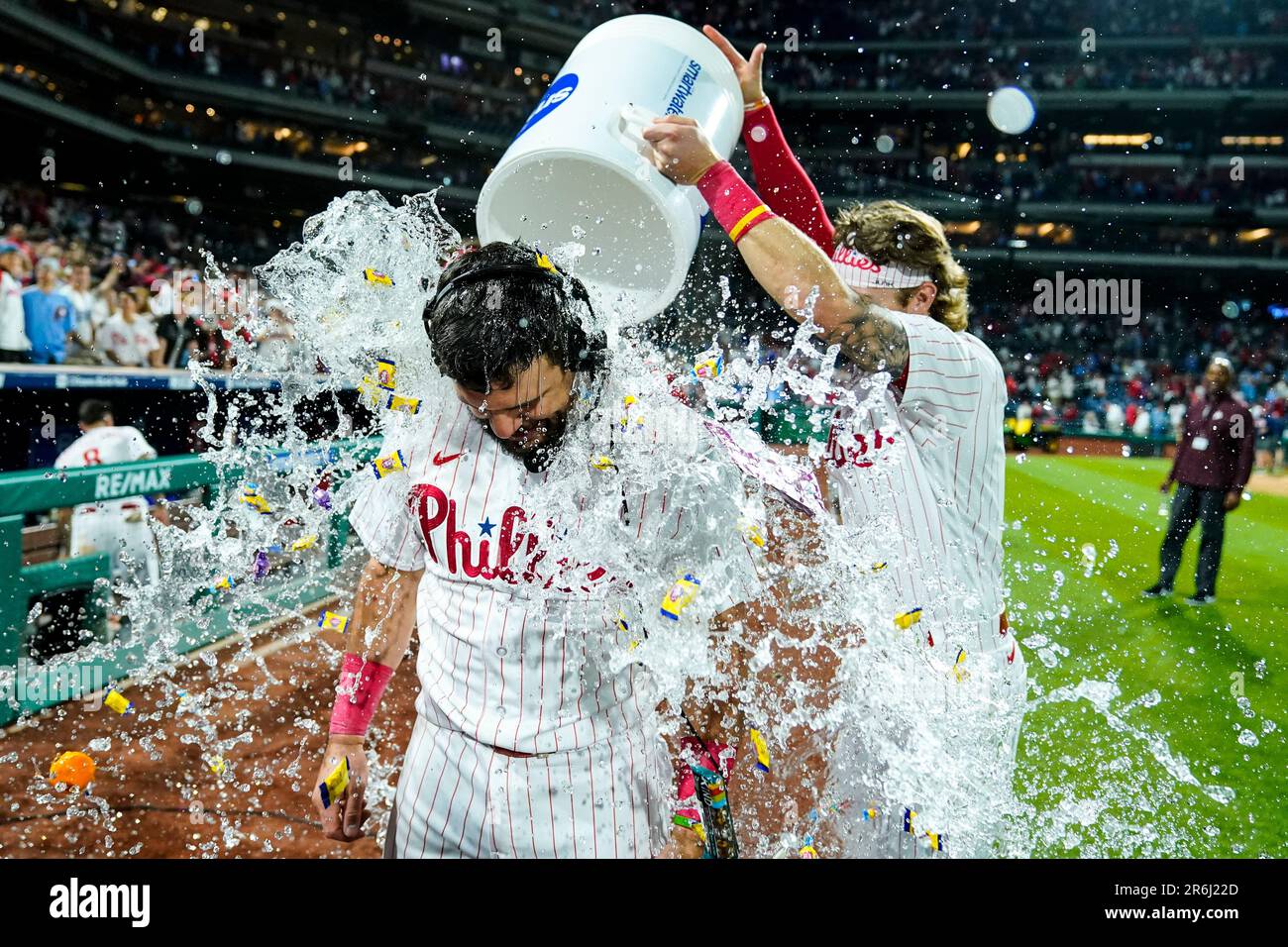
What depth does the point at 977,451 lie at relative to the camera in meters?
2.04

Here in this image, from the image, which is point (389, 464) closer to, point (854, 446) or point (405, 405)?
point (405, 405)

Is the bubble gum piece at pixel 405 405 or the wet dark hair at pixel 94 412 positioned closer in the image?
the bubble gum piece at pixel 405 405

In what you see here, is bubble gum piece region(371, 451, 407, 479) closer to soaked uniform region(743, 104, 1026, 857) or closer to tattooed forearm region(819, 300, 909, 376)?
tattooed forearm region(819, 300, 909, 376)

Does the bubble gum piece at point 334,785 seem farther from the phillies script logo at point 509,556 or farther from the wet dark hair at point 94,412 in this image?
the wet dark hair at point 94,412

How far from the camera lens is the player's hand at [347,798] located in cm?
174

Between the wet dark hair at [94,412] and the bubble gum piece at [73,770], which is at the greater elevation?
the wet dark hair at [94,412]

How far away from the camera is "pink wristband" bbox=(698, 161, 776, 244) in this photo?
1729 mm

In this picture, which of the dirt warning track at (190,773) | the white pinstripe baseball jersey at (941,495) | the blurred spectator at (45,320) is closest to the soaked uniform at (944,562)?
the white pinstripe baseball jersey at (941,495)

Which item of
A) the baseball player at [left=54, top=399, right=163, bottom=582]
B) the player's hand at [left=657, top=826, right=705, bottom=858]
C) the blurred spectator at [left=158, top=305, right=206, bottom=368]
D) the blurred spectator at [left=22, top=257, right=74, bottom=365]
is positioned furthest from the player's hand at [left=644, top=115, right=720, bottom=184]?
the blurred spectator at [left=158, top=305, right=206, bottom=368]

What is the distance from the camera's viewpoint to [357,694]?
1832 millimetres

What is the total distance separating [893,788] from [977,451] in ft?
2.74

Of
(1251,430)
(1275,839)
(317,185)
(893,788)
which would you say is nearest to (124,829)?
(893,788)

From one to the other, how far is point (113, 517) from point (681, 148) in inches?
175

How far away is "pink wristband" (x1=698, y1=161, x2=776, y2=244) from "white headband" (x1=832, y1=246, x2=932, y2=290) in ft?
1.60
